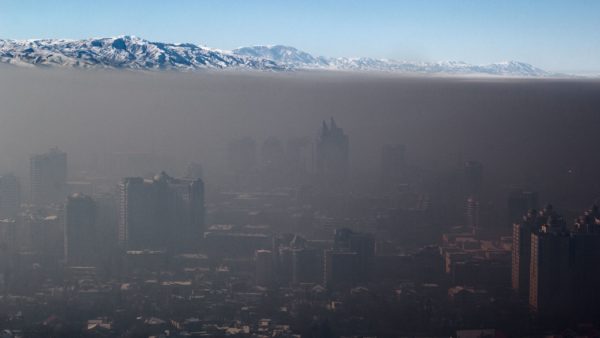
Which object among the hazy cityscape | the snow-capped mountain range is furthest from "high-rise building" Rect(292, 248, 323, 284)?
the snow-capped mountain range

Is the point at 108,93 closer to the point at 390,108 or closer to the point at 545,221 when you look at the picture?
the point at 390,108

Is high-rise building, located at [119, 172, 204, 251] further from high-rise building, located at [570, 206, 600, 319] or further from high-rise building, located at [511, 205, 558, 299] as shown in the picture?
high-rise building, located at [570, 206, 600, 319]

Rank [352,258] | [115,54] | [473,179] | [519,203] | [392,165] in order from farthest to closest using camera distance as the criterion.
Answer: [115,54]
[392,165]
[473,179]
[519,203]
[352,258]

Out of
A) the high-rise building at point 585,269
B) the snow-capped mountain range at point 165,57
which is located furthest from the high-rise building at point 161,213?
the snow-capped mountain range at point 165,57

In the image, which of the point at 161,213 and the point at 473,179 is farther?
the point at 473,179

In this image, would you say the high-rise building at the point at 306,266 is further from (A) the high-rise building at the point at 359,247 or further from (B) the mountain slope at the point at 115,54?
(B) the mountain slope at the point at 115,54

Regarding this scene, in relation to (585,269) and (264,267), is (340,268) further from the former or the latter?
(585,269)

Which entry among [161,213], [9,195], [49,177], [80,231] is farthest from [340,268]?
[9,195]
